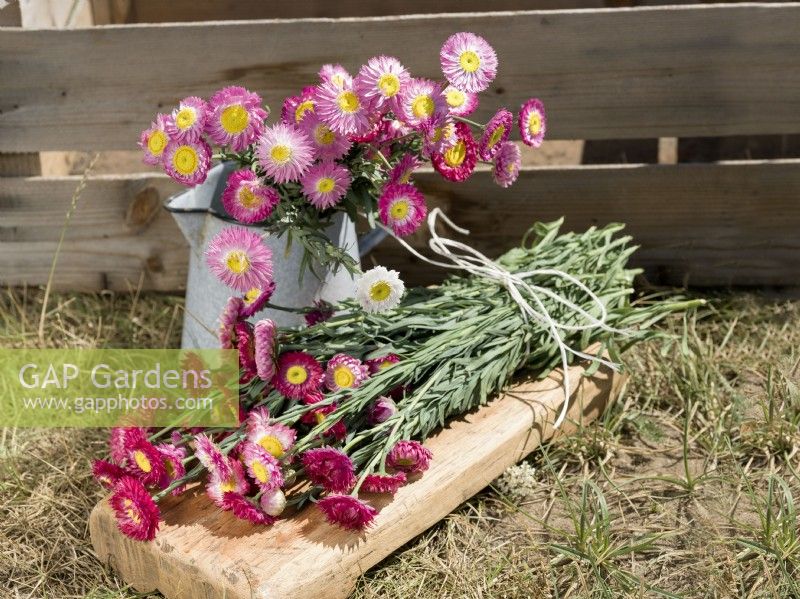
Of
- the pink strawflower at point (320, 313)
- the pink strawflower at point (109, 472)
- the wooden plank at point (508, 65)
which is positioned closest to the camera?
the pink strawflower at point (109, 472)

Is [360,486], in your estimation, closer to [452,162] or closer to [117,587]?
[117,587]

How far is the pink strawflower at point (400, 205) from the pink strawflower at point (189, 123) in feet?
0.99

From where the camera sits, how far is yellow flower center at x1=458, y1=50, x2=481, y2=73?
1.50 metres

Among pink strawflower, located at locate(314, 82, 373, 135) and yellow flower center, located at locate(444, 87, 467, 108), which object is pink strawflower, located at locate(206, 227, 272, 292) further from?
yellow flower center, located at locate(444, 87, 467, 108)

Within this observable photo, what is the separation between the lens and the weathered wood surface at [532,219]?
2.19m

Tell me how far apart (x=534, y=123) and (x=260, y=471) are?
744mm

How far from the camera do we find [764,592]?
1.37m

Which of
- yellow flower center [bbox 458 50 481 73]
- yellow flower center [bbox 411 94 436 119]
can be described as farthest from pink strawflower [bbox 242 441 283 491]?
yellow flower center [bbox 458 50 481 73]

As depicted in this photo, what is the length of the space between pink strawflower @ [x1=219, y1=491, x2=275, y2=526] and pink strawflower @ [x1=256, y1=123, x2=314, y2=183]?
1.56ft

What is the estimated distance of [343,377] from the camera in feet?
4.93

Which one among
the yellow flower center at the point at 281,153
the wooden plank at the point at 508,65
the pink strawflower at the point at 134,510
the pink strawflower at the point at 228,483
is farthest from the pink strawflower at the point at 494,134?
the pink strawflower at the point at 134,510

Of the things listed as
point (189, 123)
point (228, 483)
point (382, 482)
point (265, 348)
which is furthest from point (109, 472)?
point (189, 123)

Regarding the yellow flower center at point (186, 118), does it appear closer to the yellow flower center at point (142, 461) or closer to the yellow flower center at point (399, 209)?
the yellow flower center at point (399, 209)

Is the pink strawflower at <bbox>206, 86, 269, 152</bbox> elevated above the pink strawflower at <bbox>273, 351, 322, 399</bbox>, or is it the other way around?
the pink strawflower at <bbox>206, 86, 269, 152</bbox>
